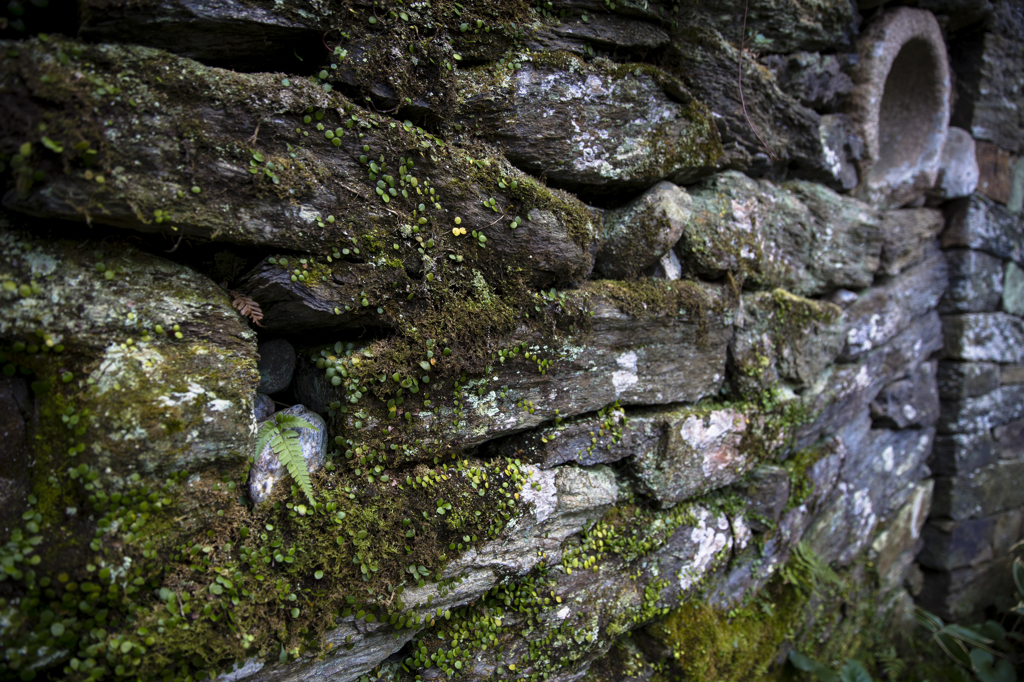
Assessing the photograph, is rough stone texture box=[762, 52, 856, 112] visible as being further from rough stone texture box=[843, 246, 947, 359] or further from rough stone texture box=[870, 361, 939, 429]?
rough stone texture box=[870, 361, 939, 429]

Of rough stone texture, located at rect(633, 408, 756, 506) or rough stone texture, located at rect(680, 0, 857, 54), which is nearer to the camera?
rough stone texture, located at rect(633, 408, 756, 506)

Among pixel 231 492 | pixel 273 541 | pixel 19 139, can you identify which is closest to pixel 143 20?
pixel 19 139

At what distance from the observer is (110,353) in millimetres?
1671

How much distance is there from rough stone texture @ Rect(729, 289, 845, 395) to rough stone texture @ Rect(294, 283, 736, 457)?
0.16 m

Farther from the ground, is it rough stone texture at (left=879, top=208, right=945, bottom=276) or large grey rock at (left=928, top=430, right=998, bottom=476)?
rough stone texture at (left=879, top=208, right=945, bottom=276)

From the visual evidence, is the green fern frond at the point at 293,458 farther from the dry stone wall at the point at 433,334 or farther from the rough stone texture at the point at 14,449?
the rough stone texture at the point at 14,449

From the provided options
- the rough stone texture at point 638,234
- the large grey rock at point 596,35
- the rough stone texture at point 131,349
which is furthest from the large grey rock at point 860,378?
the rough stone texture at point 131,349

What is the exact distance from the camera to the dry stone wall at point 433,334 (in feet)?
5.33

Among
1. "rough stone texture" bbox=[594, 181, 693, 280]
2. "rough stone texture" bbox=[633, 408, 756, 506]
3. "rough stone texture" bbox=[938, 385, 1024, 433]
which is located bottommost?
"rough stone texture" bbox=[938, 385, 1024, 433]

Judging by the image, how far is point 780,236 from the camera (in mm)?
3363

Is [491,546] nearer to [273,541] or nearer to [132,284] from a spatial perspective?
[273,541]

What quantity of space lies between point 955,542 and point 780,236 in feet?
13.0

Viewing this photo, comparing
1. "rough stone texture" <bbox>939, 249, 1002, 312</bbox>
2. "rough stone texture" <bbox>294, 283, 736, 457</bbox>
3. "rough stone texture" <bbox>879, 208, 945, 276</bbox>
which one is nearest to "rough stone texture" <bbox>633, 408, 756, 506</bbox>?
"rough stone texture" <bbox>294, 283, 736, 457</bbox>

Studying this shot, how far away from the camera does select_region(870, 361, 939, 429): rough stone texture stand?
4.28 metres
